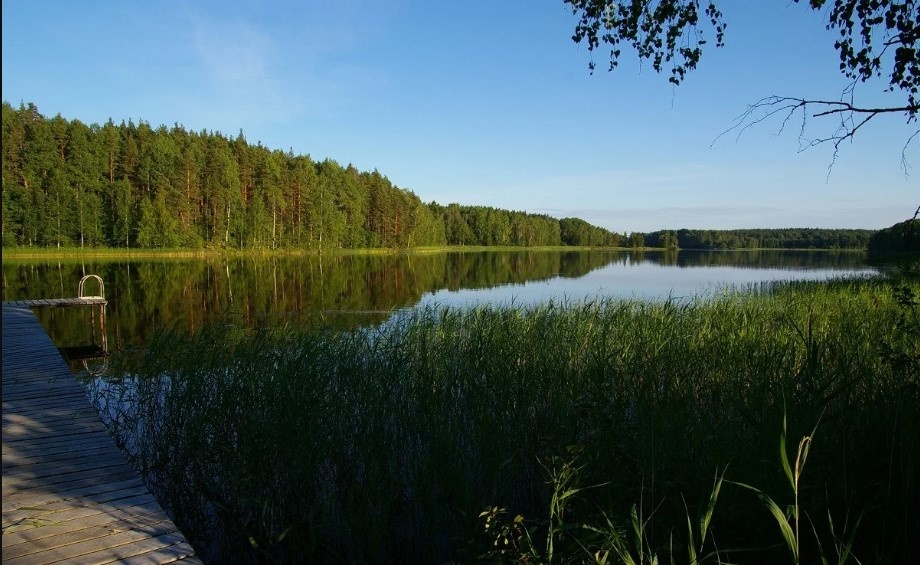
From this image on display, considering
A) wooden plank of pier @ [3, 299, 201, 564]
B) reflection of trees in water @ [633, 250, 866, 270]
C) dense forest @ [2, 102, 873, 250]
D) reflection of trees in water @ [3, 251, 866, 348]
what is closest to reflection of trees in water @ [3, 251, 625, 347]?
reflection of trees in water @ [3, 251, 866, 348]

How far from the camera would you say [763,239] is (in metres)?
135

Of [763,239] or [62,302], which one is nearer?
[62,302]

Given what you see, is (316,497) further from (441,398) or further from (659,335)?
(659,335)

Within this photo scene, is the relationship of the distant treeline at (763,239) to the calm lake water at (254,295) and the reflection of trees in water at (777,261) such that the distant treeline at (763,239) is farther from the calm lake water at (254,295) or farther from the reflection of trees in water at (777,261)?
the calm lake water at (254,295)

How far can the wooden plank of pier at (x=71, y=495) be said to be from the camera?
3512 millimetres

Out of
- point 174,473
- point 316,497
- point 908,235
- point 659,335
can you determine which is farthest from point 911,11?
point 174,473

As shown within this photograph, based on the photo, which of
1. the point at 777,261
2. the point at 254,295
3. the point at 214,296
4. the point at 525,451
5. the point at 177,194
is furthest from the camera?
the point at 777,261

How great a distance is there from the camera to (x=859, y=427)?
395cm

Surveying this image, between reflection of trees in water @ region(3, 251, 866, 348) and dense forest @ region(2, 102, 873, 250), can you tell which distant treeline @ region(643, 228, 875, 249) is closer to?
dense forest @ region(2, 102, 873, 250)

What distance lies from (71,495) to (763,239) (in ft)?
500

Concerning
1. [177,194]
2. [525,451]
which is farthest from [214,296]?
[177,194]

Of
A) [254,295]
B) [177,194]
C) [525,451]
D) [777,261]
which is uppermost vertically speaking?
[177,194]

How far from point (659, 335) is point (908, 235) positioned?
16.4 feet

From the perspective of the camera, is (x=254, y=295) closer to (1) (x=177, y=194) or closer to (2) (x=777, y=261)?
(1) (x=177, y=194)
